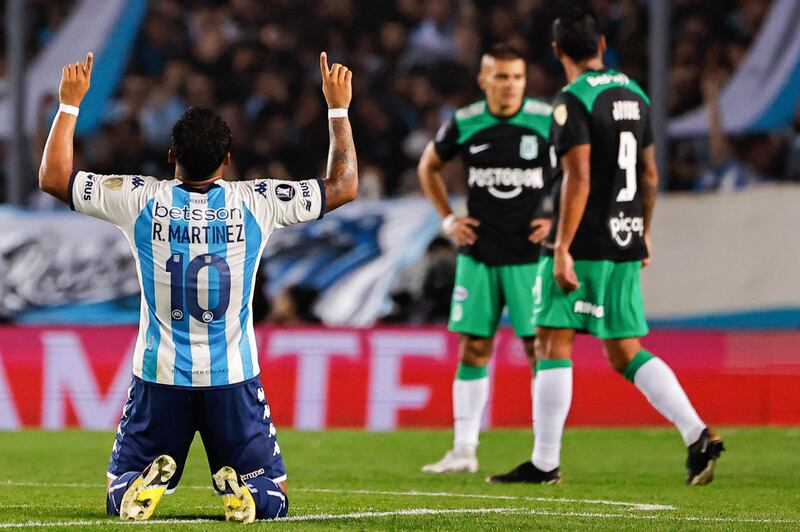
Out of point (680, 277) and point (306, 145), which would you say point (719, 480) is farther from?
point (306, 145)

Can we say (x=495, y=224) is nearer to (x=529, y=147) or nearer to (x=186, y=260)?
(x=529, y=147)

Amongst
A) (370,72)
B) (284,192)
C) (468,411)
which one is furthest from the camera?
(370,72)

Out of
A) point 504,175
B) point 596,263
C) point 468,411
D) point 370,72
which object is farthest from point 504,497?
point 370,72

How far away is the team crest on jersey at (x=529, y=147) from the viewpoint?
8.30 meters

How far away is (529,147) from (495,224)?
1.52 feet

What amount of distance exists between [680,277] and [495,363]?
1.63m

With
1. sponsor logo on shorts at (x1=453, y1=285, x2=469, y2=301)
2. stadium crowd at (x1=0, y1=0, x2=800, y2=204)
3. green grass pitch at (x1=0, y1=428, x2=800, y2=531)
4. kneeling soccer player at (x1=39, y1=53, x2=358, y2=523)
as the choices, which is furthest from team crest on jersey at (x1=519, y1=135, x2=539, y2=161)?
stadium crowd at (x1=0, y1=0, x2=800, y2=204)

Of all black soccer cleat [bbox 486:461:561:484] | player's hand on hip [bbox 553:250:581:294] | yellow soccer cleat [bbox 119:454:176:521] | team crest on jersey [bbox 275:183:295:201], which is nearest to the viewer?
yellow soccer cleat [bbox 119:454:176:521]

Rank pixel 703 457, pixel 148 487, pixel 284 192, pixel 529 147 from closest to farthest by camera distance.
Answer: pixel 148 487, pixel 284 192, pixel 703 457, pixel 529 147

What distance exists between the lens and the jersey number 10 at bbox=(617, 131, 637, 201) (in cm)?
723

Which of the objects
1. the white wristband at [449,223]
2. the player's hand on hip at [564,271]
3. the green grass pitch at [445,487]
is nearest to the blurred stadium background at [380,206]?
the green grass pitch at [445,487]

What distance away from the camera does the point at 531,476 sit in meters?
7.21

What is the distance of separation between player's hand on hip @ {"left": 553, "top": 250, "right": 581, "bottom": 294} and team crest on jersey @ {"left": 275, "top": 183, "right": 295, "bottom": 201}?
1958 mm

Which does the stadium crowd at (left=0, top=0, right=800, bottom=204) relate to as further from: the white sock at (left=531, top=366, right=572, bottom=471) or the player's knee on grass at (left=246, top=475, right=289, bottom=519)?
the player's knee on grass at (left=246, top=475, right=289, bottom=519)
